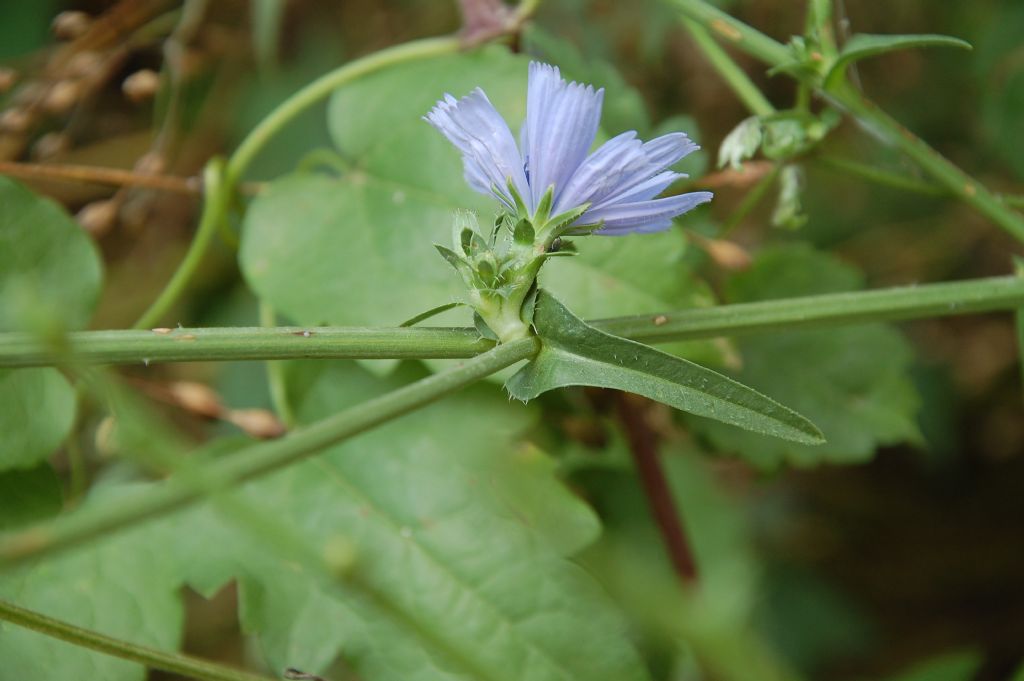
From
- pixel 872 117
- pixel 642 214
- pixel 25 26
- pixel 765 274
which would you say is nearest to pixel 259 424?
pixel 642 214

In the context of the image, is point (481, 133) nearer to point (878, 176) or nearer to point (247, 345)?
point (247, 345)

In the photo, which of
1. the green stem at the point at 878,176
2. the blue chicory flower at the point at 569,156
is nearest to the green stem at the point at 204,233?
the blue chicory flower at the point at 569,156

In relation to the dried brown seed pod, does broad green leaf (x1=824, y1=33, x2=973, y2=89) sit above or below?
above

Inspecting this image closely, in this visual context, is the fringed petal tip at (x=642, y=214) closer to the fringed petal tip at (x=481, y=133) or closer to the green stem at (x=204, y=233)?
the fringed petal tip at (x=481, y=133)

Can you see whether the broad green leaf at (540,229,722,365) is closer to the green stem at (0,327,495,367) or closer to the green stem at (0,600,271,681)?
the green stem at (0,327,495,367)

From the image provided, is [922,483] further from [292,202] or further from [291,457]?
[291,457]

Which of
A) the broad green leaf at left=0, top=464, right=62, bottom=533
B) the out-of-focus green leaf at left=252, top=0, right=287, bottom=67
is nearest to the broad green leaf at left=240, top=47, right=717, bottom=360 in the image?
the broad green leaf at left=0, top=464, right=62, bottom=533
